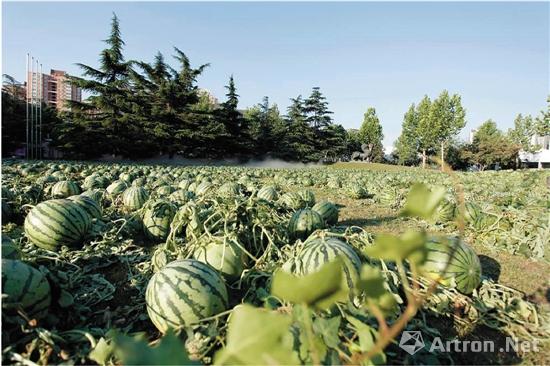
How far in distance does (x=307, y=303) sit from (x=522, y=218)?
478 centimetres

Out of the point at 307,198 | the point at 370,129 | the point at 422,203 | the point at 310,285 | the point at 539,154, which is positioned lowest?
the point at 307,198

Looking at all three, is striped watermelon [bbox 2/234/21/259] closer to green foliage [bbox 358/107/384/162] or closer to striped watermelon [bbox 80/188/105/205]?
striped watermelon [bbox 80/188/105/205]

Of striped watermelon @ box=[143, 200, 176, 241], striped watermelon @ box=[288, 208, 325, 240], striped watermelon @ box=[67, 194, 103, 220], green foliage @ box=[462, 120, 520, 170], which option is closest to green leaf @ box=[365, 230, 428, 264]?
striped watermelon @ box=[288, 208, 325, 240]

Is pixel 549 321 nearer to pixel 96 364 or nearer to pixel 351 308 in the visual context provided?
pixel 351 308

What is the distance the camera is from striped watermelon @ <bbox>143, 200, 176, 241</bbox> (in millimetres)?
3639

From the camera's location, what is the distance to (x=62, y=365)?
1.54 meters

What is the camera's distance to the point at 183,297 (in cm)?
196

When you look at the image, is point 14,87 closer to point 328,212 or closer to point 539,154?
point 328,212

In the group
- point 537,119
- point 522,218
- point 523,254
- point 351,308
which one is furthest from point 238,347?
point 537,119

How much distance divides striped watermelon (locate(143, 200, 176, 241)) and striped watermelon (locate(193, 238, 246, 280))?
3.85 feet

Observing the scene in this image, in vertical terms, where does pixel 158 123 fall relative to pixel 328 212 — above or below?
above

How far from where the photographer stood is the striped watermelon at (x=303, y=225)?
12.0 ft

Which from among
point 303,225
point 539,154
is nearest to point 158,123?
point 303,225

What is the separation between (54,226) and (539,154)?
64.1 metres
